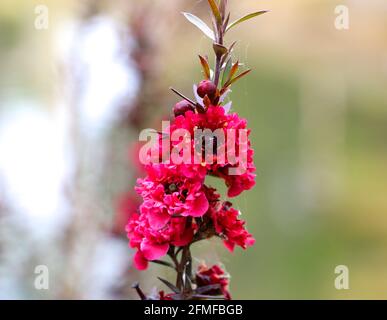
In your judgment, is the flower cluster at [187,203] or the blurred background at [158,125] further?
the blurred background at [158,125]

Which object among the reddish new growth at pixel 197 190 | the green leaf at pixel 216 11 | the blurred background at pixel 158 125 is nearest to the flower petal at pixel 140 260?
the reddish new growth at pixel 197 190

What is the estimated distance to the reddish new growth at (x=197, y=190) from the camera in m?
0.46

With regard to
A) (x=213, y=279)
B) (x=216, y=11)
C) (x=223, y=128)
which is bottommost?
(x=213, y=279)

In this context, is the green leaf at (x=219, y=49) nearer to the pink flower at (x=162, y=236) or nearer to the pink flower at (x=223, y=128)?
the pink flower at (x=223, y=128)

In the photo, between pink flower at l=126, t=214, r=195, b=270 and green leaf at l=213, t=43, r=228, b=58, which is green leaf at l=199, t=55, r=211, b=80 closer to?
green leaf at l=213, t=43, r=228, b=58

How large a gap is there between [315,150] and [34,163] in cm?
183

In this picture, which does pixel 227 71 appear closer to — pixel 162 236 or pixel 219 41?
pixel 219 41

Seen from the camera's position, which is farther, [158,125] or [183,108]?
[158,125]

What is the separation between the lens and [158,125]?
0.94 metres

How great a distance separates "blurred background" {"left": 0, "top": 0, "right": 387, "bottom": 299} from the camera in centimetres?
101

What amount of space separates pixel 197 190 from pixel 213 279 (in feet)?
0.36

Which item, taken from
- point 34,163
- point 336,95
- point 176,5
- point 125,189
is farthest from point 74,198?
point 336,95

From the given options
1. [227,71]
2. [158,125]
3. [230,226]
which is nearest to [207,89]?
[227,71]

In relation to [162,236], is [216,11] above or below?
above
